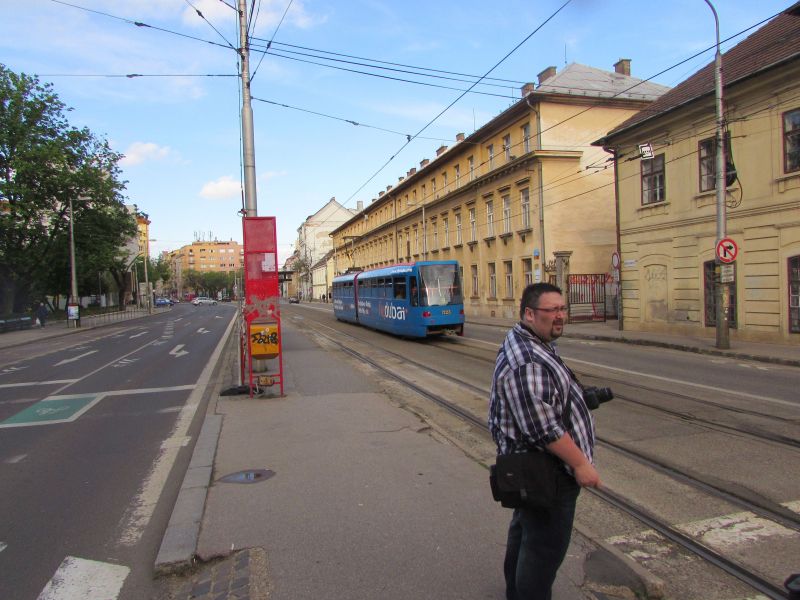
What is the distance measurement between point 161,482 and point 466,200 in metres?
33.6

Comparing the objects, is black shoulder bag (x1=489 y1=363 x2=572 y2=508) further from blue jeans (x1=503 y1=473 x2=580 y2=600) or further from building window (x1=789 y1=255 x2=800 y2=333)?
building window (x1=789 y1=255 x2=800 y2=333)

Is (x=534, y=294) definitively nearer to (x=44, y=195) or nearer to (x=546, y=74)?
(x=546, y=74)

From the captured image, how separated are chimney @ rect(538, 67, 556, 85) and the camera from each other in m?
31.6

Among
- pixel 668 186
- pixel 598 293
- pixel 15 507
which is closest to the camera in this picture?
pixel 15 507

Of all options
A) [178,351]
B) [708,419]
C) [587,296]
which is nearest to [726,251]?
[708,419]

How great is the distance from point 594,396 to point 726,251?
48.5 feet

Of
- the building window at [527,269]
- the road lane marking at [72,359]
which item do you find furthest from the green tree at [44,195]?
the building window at [527,269]

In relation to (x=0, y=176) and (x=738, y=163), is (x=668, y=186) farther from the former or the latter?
(x=0, y=176)

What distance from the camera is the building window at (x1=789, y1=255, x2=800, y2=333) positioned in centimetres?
1564

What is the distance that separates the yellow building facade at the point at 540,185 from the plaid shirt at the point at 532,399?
25.6 metres

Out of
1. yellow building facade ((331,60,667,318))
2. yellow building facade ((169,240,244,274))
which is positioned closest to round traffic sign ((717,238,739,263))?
yellow building facade ((331,60,667,318))

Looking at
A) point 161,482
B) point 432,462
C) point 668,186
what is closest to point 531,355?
point 432,462

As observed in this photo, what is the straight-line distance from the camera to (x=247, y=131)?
11.2 metres

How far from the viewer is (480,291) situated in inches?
1426
